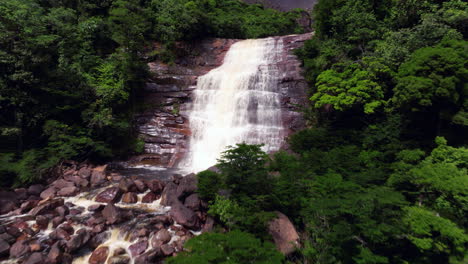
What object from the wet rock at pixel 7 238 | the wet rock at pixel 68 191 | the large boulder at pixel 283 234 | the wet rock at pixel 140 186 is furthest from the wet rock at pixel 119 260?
the wet rock at pixel 68 191

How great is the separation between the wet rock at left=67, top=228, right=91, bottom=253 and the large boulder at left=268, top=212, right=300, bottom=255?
5.61 m

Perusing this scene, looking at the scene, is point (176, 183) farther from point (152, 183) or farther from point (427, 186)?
point (427, 186)

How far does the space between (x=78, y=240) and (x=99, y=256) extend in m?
→ 0.89

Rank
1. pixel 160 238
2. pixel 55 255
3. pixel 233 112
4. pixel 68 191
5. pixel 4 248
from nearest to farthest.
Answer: pixel 55 255 → pixel 4 248 → pixel 160 238 → pixel 68 191 → pixel 233 112

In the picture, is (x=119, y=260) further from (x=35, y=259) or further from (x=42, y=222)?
(x=42, y=222)

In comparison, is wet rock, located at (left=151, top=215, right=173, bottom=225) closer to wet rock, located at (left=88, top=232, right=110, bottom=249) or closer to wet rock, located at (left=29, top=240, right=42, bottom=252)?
wet rock, located at (left=88, top=232, right=110, bottom=249)

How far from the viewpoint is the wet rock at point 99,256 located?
6.14 meters

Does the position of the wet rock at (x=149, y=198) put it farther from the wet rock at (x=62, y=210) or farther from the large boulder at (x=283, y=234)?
the large boulder at (x=283, y=234)

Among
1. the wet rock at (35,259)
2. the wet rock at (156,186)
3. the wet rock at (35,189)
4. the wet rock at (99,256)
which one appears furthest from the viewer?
the wet rock at (156,186)

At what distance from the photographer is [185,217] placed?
7.55 m

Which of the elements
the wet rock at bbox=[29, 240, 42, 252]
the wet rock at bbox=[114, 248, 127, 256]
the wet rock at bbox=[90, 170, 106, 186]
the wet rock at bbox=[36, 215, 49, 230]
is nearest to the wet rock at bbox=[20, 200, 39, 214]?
→ the wet rock at bbox=[36, 215, 49, 230]

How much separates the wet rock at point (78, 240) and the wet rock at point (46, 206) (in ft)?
7.57

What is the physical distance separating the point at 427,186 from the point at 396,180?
0.76 meters

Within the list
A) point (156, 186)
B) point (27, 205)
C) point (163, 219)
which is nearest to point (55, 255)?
point (163, 219)
